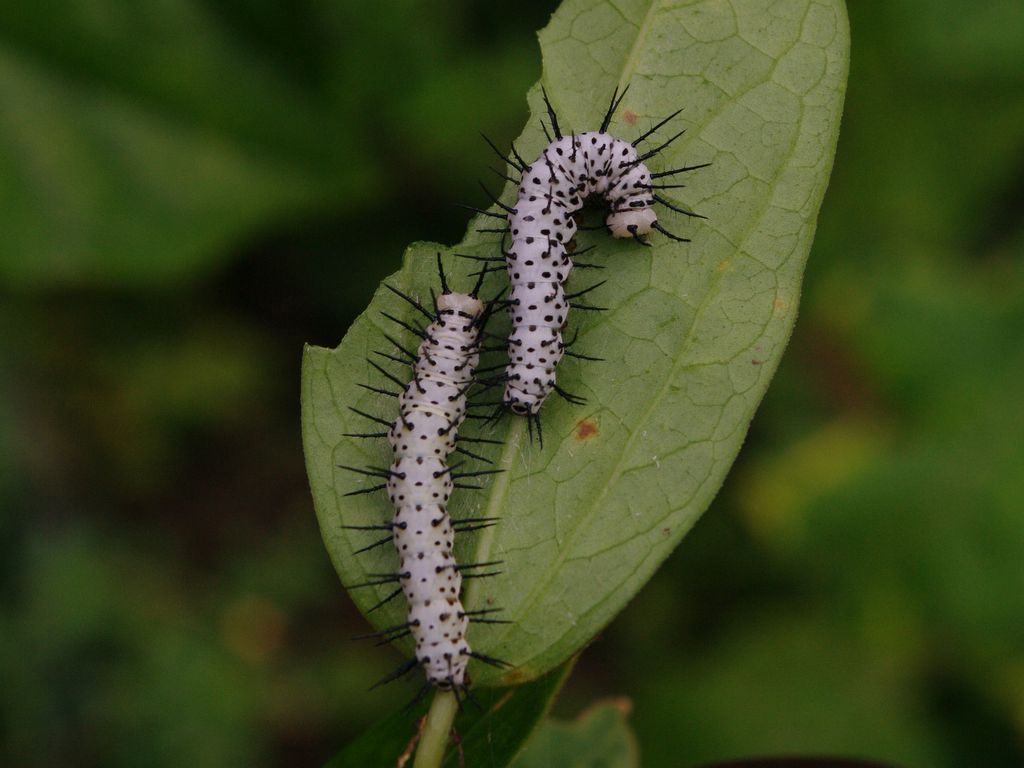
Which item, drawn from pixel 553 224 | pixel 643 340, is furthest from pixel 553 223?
pixel 643 340

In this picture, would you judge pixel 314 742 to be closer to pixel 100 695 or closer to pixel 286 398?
Answer: pixel 100 695

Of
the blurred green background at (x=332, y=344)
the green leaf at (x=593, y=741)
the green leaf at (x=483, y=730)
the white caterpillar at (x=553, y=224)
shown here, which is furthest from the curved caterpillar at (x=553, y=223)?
the blurred green background at (x=332, y=344)

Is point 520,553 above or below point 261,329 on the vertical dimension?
below

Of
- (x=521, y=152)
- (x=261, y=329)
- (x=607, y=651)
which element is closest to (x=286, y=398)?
(x=261, y=329)

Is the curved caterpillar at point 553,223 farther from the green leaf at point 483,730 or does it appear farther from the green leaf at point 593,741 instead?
the green leaf at point 593,741

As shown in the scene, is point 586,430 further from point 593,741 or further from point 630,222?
point 593,741

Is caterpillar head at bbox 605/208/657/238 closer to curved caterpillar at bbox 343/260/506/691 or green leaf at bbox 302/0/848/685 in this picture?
green leaf at bbox 302/0/848/685

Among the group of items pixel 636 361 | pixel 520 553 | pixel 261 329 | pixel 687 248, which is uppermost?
pixel 261 329
